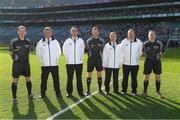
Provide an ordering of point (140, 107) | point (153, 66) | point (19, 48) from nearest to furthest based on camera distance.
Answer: point (140, 107) < point (19, 48) < point (153, 66)

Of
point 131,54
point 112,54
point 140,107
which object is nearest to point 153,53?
point 131,54

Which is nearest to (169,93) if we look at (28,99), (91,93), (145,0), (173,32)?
(91,93)

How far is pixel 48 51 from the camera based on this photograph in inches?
448

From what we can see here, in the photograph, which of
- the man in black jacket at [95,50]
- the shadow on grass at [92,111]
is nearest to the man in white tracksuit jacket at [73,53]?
the man in black jacket at [95,50]

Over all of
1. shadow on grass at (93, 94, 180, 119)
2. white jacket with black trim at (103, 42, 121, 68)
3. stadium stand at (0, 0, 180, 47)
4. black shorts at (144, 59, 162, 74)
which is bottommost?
shadow on grass at (93, 94, 180, 119)

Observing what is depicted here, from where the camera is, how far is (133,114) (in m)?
9.33

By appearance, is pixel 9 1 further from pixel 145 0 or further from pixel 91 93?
pixel 91 93

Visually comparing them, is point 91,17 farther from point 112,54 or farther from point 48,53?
point 48,53

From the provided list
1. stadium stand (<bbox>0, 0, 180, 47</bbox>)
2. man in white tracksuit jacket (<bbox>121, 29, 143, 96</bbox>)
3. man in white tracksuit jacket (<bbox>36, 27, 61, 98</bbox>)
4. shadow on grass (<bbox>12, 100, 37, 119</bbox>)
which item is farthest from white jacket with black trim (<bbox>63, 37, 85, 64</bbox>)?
stadium stand (<bbox>0, 0, 180, 47</bbox>)

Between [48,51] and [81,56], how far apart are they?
1.04 meters

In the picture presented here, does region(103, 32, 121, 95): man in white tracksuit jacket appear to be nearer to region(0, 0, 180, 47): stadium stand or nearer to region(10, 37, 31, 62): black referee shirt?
region(10, 37, 31, 62): black referee shirt

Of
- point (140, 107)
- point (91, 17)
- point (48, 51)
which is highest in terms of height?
point (91, 17)

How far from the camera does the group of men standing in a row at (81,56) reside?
11.0m

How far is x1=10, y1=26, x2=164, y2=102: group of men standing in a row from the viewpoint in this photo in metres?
11.0
